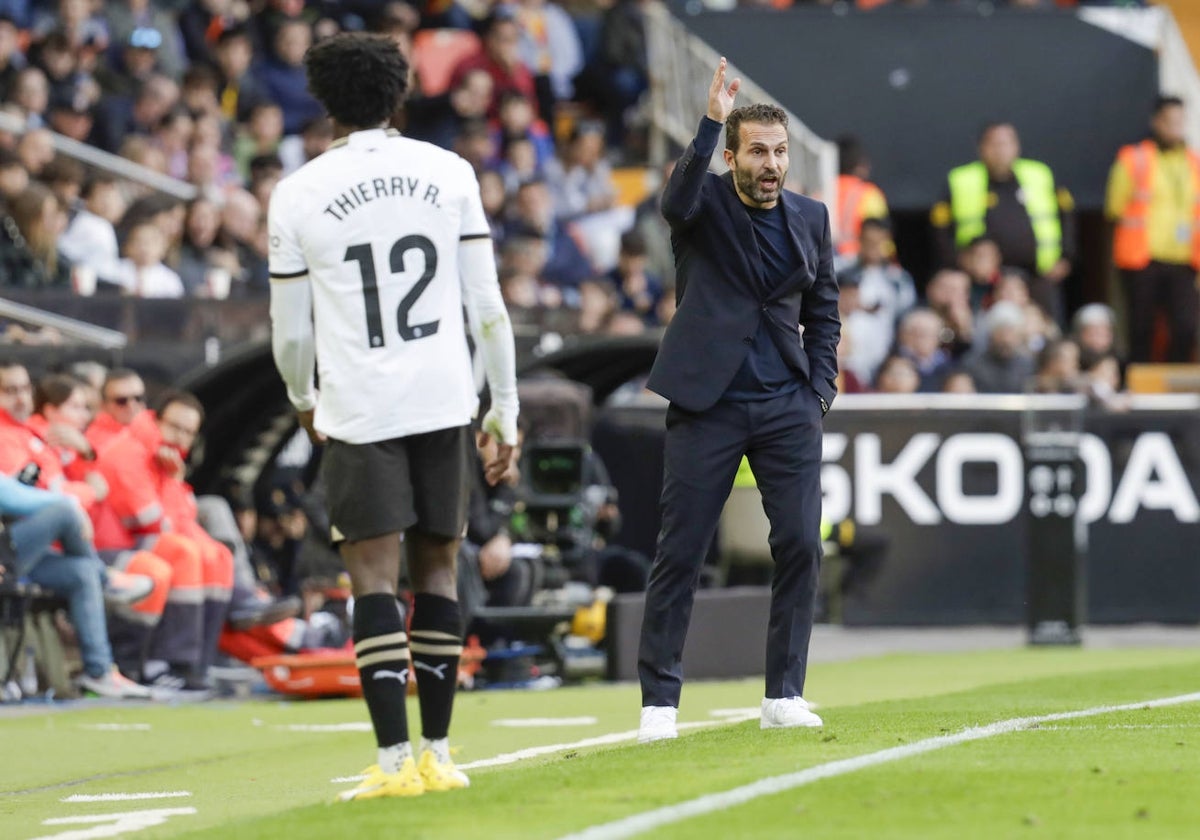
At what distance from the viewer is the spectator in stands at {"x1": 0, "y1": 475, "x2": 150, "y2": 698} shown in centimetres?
1335

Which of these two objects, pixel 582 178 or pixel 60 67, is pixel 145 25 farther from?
pixel 582 178

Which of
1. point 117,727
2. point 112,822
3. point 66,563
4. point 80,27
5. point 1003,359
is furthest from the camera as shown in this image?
point 80,27

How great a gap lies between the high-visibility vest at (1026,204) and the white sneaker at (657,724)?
14.4 meters

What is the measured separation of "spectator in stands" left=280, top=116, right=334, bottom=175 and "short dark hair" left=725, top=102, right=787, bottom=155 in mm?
12251

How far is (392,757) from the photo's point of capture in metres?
7.08

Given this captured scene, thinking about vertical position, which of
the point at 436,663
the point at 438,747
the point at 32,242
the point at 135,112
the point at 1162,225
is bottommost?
the point at 438,747

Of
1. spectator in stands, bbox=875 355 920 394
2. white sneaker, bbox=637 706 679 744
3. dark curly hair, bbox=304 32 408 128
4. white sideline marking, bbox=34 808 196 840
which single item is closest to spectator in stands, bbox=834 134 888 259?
spectator in stands, bbox=875 355 920 394

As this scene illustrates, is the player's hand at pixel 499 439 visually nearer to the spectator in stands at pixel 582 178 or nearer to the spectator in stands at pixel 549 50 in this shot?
the spectator in stands at pixel 582 178

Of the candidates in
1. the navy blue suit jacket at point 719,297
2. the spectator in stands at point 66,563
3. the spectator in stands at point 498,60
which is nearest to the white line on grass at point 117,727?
the spectator in stands at point 66,563

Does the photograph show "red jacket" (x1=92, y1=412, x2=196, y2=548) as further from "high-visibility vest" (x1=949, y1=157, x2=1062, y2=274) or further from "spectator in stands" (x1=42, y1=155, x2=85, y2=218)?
"high-visibility vest" (x1=949, y1=157, x2=1062, y2=274)

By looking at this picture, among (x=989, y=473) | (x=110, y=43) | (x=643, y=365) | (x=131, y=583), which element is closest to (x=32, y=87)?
(x=110, y=43)

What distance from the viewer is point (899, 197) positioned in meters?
25.1

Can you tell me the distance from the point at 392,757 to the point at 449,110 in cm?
1627

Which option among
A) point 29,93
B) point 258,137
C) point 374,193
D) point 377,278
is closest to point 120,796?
point 377,278
